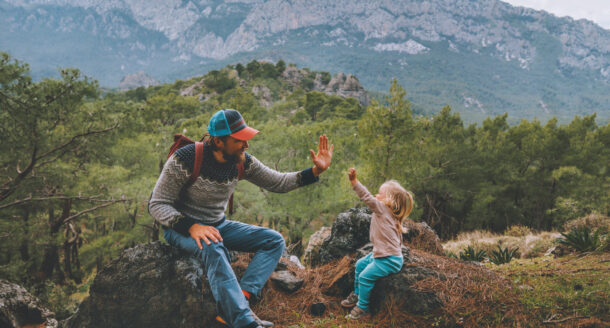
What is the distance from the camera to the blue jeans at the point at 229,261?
2.63 m

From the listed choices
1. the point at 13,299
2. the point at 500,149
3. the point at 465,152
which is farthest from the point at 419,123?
the point at 13,299

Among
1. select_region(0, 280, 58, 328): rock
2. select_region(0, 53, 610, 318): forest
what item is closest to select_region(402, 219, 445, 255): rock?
select_region(0, 53, 610, 318): forest

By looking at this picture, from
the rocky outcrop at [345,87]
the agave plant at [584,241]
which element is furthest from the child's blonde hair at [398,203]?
the rocky outcrop at [345,87]

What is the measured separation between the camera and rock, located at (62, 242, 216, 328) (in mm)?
2939

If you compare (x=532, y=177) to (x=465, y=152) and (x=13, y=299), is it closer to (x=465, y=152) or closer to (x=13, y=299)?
(x=465, y=152)

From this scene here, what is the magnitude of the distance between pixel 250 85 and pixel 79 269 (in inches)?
2250

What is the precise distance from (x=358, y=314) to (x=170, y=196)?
7.33 ft

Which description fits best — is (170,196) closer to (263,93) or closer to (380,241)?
(380,241)

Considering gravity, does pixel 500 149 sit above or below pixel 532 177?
above

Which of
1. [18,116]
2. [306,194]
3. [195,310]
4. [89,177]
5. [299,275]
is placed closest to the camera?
[195,310]

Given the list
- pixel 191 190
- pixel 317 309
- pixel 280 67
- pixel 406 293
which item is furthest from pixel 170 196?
pixel 280 67

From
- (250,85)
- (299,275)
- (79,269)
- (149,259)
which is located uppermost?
(149,259)

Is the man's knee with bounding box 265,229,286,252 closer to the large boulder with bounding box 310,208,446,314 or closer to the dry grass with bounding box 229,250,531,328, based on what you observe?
the dry grass with bounding box 229,250,531,328

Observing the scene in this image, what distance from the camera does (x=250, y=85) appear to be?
7150cm
